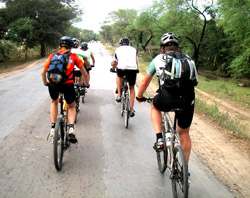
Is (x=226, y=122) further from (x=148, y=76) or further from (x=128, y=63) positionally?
(x=148, y=76)

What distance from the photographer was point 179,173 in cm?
279

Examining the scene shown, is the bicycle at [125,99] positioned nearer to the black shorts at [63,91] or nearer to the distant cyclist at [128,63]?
the distant cyclist at [128,63]

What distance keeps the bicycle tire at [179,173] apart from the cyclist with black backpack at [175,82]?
0.27 meters

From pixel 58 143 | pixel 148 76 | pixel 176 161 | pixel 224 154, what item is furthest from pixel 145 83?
pixel 224 154

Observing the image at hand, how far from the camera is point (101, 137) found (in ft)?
16.4

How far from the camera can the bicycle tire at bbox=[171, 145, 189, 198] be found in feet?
8.40

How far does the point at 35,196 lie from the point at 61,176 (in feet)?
1.77

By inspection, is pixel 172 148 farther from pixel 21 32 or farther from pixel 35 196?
pixel 21 32

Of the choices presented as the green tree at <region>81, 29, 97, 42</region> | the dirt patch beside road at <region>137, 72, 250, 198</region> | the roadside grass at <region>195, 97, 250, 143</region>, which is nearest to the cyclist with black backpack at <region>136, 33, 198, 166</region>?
the dirt patch beside road at <region>137, 72, 250, 198</region>

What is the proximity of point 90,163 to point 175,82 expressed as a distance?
→ 2041 millimetres

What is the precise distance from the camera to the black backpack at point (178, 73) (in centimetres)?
269

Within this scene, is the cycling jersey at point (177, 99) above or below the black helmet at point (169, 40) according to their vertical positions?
below

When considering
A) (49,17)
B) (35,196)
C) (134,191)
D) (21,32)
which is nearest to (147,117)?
(134,191)

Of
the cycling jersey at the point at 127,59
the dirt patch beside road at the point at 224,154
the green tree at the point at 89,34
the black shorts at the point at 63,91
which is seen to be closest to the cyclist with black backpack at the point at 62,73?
the black shorts at the point at 63,91
